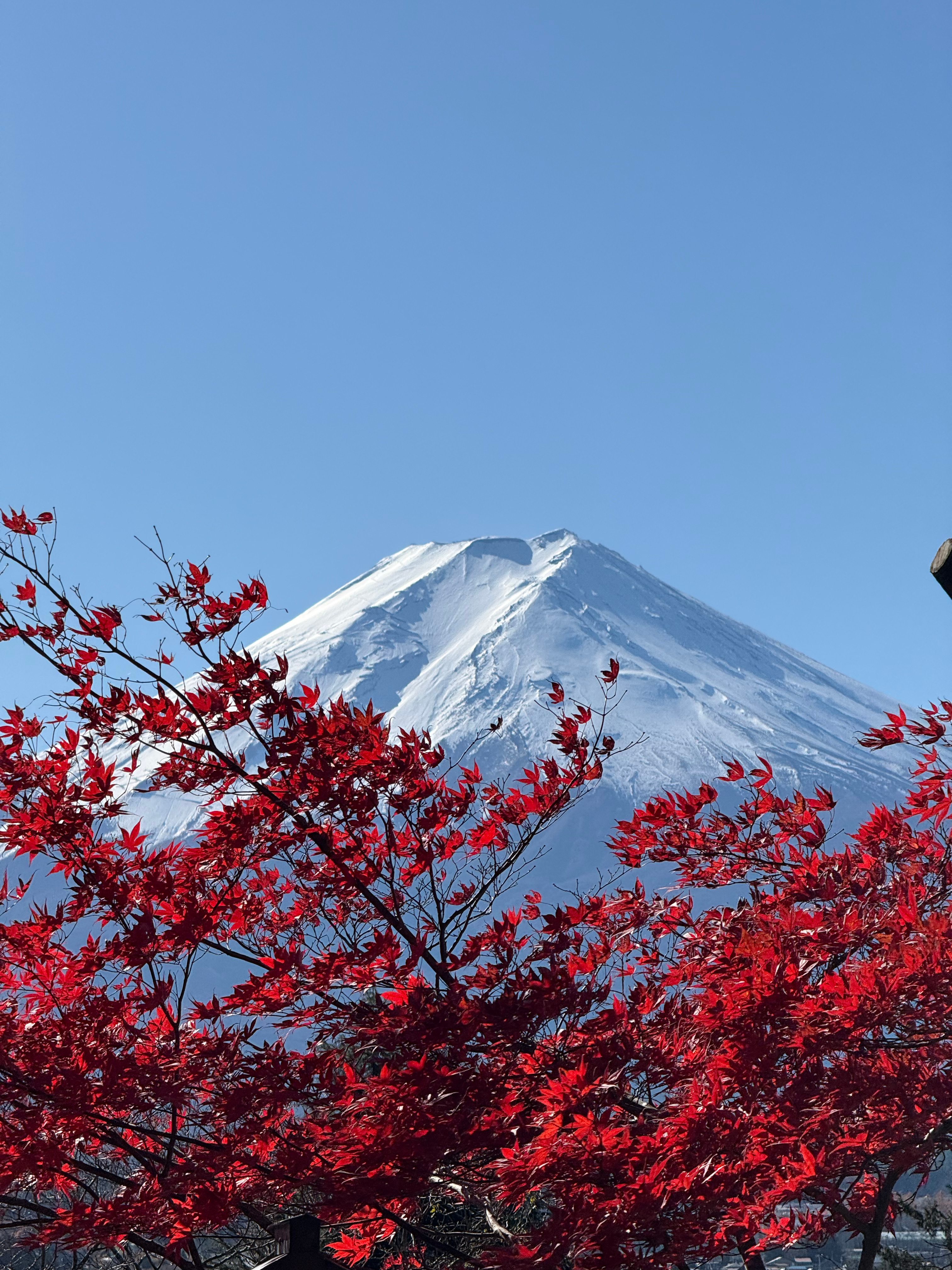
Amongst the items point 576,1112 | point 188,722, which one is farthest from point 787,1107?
point 188,722

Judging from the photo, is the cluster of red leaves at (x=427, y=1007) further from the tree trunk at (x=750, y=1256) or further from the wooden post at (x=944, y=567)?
the wooden post at (x=944, y=567)

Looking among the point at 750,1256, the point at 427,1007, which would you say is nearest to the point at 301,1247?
the point at 427,1007

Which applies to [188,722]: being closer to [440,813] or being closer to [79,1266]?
[440,813]

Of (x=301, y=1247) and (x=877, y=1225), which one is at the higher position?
(x=301, y=1247)

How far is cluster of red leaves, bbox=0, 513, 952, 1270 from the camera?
3.43m

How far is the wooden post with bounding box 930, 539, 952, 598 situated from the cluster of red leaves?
1.23 meters

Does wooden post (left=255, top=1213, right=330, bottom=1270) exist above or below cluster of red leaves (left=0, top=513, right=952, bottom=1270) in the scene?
below

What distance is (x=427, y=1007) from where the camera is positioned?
3893 millimetres

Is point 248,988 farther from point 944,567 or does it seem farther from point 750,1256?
Answer: point 944,567

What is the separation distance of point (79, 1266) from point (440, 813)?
8.37 feet

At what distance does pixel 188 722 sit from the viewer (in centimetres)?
423

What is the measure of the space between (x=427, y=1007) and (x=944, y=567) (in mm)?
2447

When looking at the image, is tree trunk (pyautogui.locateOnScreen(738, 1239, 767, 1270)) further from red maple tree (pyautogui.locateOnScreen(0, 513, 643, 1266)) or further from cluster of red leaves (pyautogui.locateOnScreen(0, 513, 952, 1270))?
red maple tree (pyautogui.locateOnScreen(0, 513, 643, 1266))

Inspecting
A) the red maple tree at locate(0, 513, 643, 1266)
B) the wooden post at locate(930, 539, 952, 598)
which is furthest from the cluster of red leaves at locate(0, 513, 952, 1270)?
the wooden post at locate(930, 539, 952, 598)
